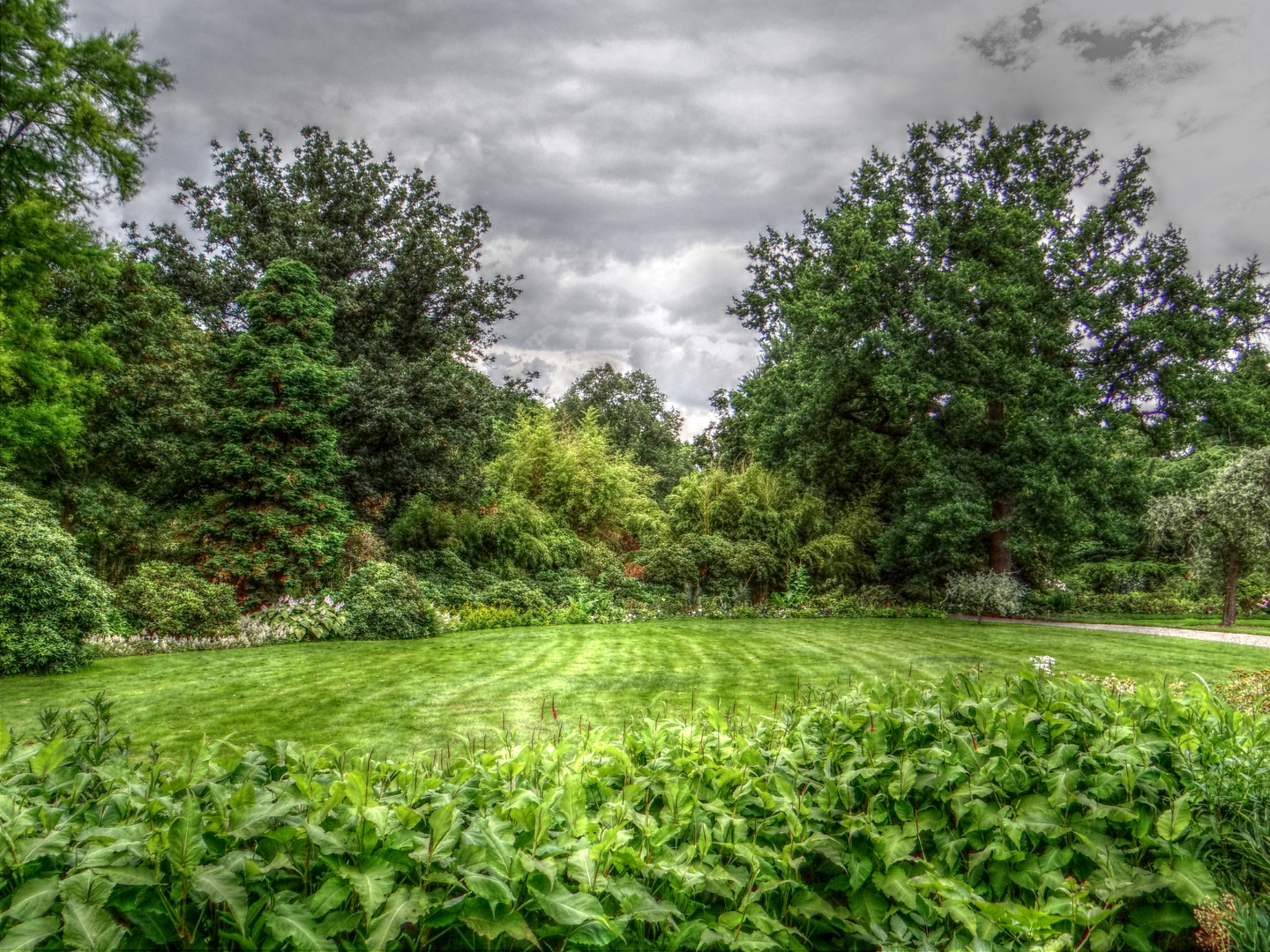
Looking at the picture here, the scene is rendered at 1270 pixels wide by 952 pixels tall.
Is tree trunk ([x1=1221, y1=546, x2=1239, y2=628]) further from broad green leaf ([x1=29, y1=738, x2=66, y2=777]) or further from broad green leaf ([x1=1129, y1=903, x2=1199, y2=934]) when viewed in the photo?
broad green leaf ([x1=29, y1=738, x2=66, y2=777])

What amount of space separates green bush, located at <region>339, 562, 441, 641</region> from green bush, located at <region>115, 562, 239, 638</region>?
166 centimetres

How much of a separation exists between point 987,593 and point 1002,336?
5.38 metres

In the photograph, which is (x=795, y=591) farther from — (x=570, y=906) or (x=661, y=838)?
(x=570, y=906)

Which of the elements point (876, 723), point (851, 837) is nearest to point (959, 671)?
point (876, 723)

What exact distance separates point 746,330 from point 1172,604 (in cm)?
1397

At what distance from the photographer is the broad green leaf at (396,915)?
3.43ft

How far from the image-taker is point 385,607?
10305 millimetres

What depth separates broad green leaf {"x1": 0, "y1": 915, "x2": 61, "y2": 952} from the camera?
3.16 feet

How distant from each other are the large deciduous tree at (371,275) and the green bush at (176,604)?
15.6 feet

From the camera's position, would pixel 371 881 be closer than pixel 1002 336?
Yes

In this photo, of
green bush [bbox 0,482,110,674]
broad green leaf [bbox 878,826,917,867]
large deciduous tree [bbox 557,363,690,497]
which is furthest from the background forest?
large deciduous tree [bbox 557,363,690,497]

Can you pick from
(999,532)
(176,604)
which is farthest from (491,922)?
(999,532)

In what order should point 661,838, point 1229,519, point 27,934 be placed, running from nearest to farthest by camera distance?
point 27,934 < point 661,838 < point 1229,519

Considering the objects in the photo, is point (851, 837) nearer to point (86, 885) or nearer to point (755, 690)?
point (86, 885)
